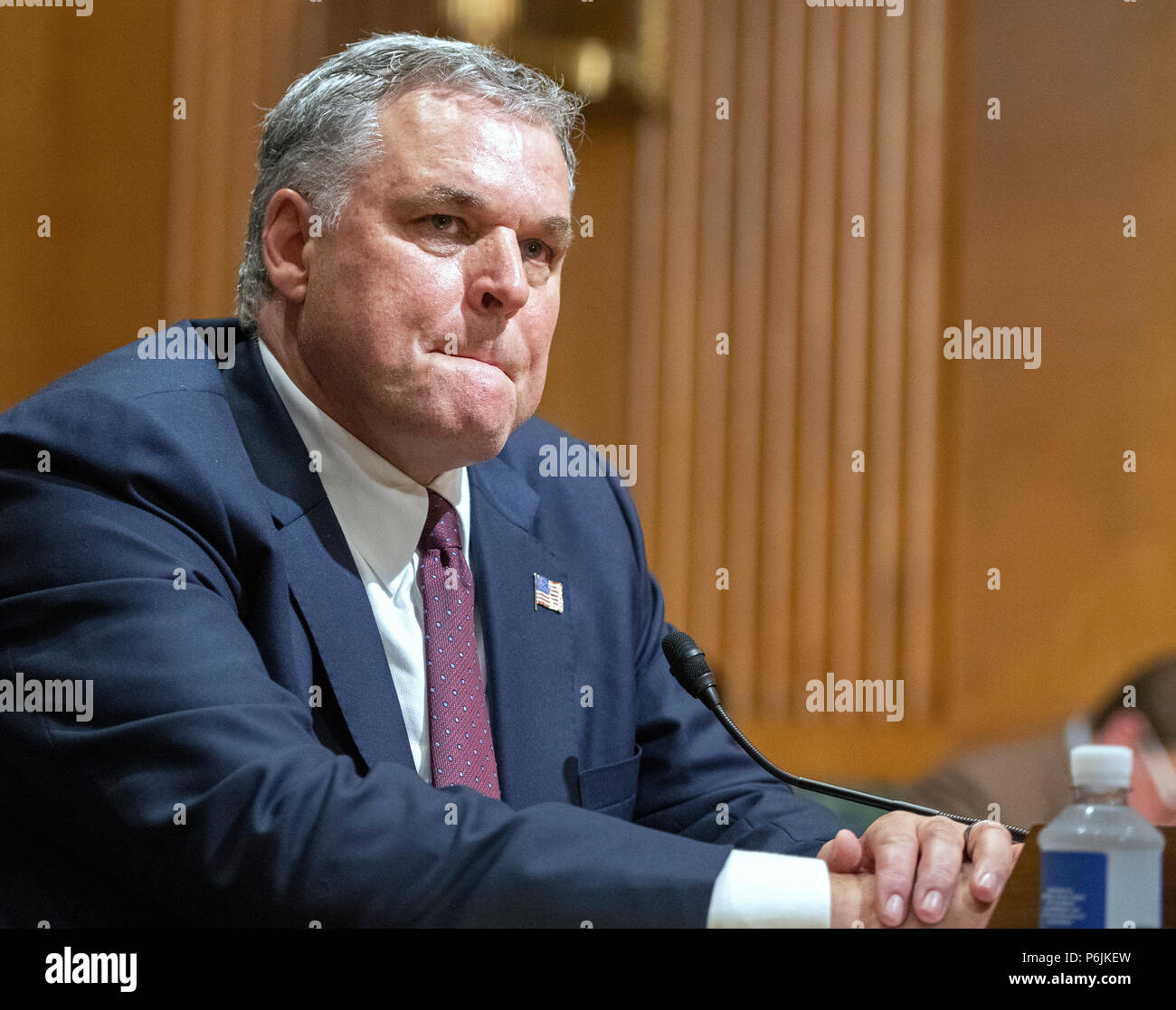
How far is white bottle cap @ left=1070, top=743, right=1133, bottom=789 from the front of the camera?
1.00 metres

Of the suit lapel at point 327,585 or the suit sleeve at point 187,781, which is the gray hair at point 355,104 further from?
the suit sleeve at point 187,781

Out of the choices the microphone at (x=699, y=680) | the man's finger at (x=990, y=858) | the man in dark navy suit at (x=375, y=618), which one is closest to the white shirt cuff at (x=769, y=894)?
the man in dark navy suit at (x=375, y=618)

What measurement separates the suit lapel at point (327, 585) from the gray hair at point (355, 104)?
0.26 metres

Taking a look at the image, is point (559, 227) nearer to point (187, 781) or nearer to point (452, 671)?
point (452, 671)

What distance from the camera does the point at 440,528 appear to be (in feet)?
5.15

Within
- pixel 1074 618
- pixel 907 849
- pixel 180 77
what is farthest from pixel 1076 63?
pixel 907 849

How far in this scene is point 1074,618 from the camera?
292cm

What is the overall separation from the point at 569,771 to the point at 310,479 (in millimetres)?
455

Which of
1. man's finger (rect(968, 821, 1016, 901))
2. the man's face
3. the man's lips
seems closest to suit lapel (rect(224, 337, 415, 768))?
the man's face

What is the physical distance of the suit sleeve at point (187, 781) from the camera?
40.1 inches

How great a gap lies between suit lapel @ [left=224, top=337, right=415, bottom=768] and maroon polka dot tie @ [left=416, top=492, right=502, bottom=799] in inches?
2.0

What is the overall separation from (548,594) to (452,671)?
23 cm
